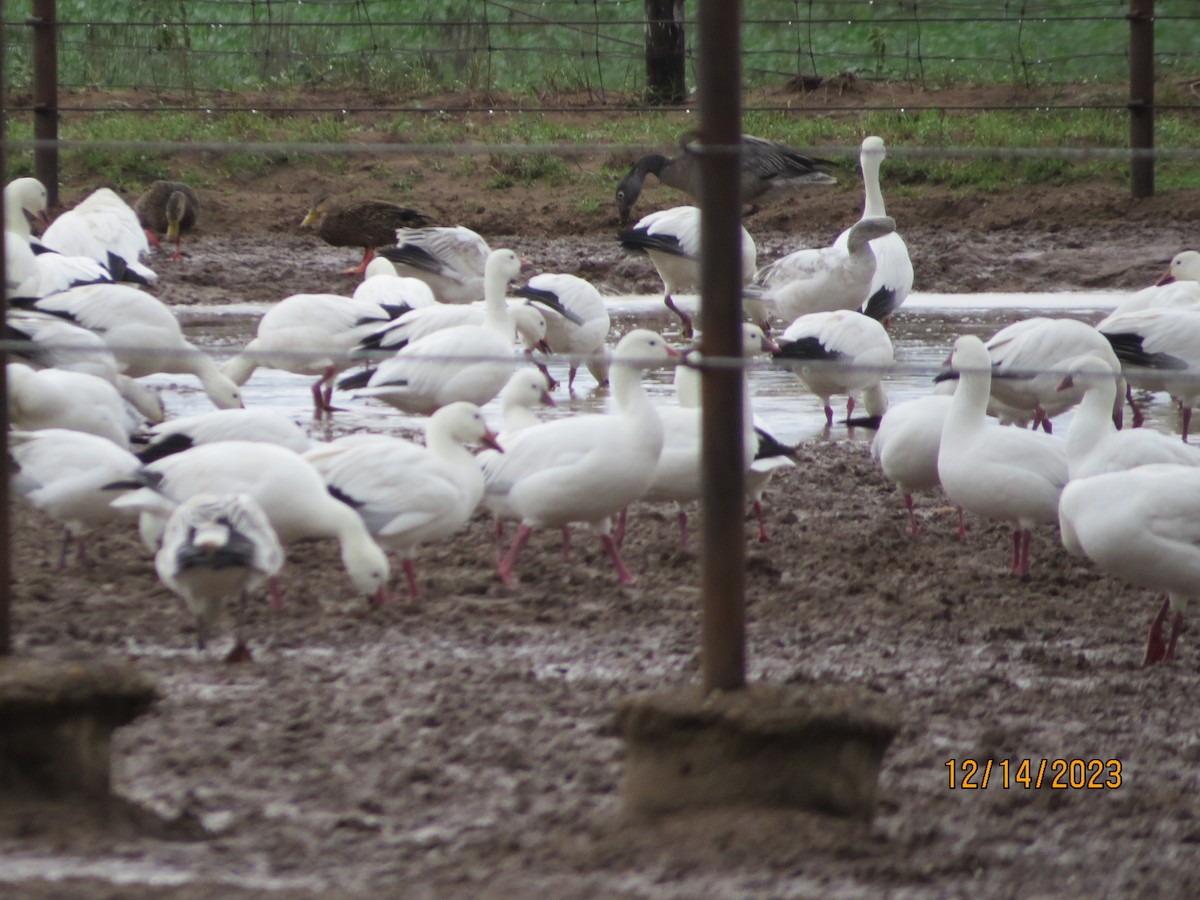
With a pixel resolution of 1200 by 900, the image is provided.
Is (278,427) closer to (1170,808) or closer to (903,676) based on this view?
(903,676)

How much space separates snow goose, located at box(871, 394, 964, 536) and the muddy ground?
15 cm

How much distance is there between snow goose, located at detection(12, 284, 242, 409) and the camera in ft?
22.3

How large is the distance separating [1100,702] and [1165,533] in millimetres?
511

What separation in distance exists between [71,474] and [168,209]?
794cm

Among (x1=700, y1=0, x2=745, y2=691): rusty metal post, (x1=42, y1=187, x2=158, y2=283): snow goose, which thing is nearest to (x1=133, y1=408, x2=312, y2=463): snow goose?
(x1=700, y1=0, x2=745, y2=691): rusty metal post

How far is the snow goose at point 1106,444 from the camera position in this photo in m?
5.09

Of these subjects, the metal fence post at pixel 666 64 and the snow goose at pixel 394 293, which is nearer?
the snow goose at pixel 394 293

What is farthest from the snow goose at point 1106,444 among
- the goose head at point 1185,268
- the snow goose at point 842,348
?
the goose head at point 1185,268

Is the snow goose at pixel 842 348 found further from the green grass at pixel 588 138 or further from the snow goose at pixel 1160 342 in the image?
the green grass at pixel 588 138

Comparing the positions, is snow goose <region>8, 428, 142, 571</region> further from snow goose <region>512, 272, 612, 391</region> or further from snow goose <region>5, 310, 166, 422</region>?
snow goose <region>512, 272, 612, 391</region>

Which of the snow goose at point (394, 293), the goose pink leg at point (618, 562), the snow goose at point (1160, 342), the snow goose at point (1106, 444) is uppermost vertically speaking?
the snow goose at point (394, 293)

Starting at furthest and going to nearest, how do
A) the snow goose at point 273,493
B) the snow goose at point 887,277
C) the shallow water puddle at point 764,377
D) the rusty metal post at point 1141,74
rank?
the rusty metal post at point 1141,74
the snow goose at point 887,277
the shallow water puddle at point 764,377
the snow goose at point 273,493

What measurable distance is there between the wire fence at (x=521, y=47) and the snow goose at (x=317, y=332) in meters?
8.65

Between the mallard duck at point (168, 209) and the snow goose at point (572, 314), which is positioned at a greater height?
the mallard duck at point (168, 209)
